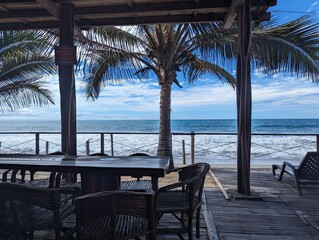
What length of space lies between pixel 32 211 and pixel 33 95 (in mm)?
5866

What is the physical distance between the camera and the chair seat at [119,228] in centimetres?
158

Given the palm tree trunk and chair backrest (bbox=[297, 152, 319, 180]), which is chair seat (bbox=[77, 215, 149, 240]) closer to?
chair backrest (bbox=[297, 152, 319, 180])

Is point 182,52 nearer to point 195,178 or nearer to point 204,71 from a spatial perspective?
point 204,71

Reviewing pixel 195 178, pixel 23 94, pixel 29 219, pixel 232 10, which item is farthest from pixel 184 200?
pixel 23 94

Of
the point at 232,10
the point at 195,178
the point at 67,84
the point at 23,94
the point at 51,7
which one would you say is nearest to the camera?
the point at 195,178

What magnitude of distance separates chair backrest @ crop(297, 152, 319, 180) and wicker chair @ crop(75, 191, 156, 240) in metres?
2.86

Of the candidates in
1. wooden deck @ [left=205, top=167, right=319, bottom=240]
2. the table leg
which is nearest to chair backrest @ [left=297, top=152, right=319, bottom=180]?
wooden deck @ [left=205, top=167, right=319, bottom=240]

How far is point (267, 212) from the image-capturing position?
9.48 feet

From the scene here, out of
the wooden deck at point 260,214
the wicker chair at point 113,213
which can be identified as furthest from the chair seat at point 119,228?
the wooden deck at point 260,214

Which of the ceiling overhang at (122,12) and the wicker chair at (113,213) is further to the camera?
the ceiling overhang at (122,12)

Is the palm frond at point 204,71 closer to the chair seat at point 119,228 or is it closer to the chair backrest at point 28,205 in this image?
the chair seat at point 119,228

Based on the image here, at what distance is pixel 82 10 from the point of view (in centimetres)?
376

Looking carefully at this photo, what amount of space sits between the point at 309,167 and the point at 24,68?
6.01 metres

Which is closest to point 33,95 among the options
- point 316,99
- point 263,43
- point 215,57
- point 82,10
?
point 82,10
